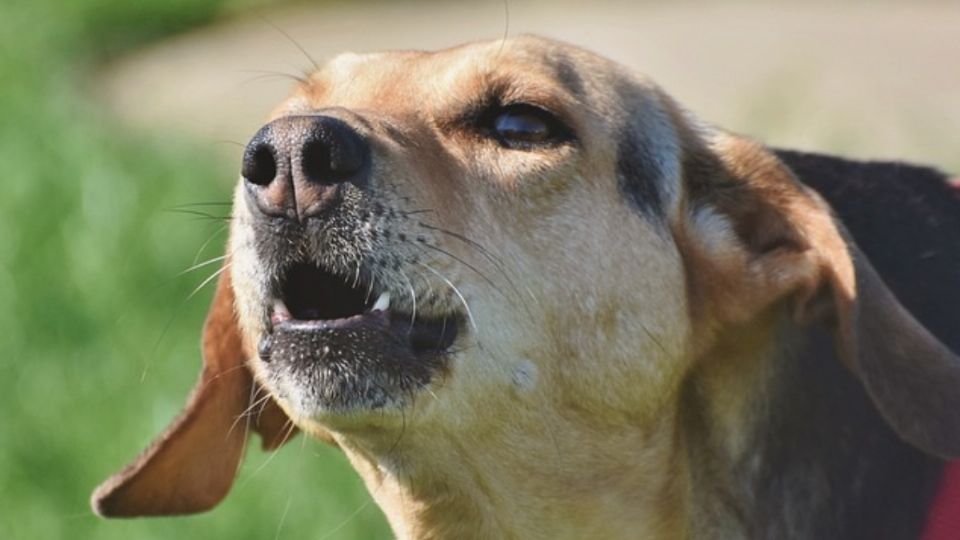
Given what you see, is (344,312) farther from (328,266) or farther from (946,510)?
(946,510)

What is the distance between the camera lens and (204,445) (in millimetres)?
5383

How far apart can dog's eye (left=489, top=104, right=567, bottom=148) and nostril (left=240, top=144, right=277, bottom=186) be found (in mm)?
669

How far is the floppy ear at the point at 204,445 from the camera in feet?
17.2

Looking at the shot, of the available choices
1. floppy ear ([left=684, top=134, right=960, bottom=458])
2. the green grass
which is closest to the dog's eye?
floppy ear ([left=684, top=134, right=960, bottom=458])

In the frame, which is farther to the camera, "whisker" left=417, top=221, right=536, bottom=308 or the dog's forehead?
the dog's forehead

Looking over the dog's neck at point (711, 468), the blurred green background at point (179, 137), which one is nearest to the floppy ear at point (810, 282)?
the dog's neck at point (711, 468)

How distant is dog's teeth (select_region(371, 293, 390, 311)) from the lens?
14.4ft

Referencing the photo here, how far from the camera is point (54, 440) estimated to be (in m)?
7.41

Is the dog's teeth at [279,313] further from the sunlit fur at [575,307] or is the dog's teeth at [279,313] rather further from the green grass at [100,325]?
the green grass at [100,325]

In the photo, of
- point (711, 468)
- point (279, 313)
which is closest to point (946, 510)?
point (711, 468)

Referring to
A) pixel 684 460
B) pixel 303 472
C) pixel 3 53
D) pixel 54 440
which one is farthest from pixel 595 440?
pixel 3 53

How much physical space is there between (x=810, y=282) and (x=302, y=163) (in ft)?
3.98

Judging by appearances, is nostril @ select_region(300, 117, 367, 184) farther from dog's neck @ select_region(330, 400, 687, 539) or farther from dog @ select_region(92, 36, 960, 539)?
dog's neck @ select_region(330, 400, 687, 539)

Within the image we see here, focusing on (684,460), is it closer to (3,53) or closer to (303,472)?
(303,472)
